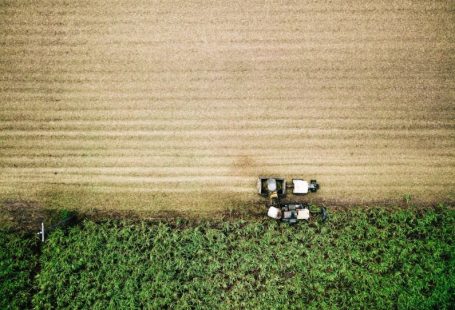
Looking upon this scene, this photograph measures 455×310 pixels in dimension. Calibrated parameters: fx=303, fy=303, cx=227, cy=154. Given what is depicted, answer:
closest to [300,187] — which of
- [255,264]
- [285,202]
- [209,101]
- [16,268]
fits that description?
[285,202]

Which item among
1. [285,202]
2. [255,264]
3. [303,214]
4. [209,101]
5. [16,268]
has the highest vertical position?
[209,101]

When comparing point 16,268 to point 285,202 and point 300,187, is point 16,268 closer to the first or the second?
point 285,202

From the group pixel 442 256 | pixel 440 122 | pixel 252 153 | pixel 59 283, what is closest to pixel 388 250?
pixel 442 256

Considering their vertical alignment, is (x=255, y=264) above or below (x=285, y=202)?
below

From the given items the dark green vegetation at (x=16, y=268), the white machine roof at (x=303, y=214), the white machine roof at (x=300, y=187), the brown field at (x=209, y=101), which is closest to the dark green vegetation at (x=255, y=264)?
the dark green vegetation at (x=16, y=268)

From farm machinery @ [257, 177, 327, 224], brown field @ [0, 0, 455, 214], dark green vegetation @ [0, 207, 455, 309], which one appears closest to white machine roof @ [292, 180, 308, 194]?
farm machinery @ [257, 177, 327, 224]

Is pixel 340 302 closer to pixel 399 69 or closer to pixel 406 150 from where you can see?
pixel 406 150

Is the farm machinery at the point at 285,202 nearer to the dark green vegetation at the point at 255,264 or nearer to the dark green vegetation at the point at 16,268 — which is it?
the dark green vegetation at the point at 255,264
